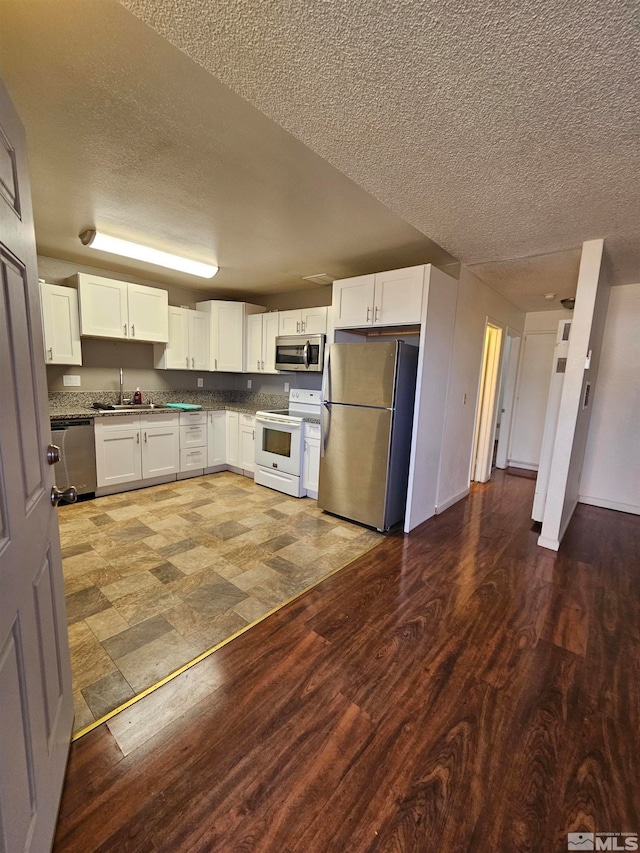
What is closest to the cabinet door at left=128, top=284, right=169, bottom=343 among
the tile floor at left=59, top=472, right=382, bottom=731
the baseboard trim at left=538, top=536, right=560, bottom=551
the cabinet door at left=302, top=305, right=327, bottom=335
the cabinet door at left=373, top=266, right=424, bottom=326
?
the cabinet door at left=302, top=305, right=327, bottom=335

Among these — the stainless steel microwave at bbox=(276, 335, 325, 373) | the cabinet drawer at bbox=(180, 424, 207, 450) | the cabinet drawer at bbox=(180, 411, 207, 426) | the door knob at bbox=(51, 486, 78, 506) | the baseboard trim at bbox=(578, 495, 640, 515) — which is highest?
the stainless steel microwave at bbox=(276, 335, 325, 373)

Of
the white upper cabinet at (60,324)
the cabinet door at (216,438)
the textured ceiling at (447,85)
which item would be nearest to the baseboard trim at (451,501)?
the textured ceiling at (447,85)

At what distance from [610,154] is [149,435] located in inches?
169

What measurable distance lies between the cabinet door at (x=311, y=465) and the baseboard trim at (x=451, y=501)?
131 cm

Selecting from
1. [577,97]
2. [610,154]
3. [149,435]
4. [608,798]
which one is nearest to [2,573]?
[608,798]

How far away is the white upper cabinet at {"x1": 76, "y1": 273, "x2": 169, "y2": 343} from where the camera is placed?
3658 mm

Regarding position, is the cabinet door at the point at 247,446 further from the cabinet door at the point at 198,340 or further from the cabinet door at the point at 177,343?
the cabinet door at the point at 177,343

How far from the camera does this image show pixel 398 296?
2.98 meters

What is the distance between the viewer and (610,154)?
1586mm

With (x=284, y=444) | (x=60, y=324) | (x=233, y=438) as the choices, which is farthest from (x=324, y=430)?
(x=60, y=324)

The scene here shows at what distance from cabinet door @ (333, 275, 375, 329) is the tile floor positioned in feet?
6.22

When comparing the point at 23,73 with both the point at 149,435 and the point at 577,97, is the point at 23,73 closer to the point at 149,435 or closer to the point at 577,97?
the point at 577,97

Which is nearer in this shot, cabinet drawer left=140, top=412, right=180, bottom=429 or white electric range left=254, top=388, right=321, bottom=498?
white electric range left=254, top=388, right=321, bottom=498

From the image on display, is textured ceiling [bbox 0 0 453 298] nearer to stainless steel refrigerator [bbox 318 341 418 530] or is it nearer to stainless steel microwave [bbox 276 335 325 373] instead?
stainless steel microwave [bbox 276 335 325 373]
